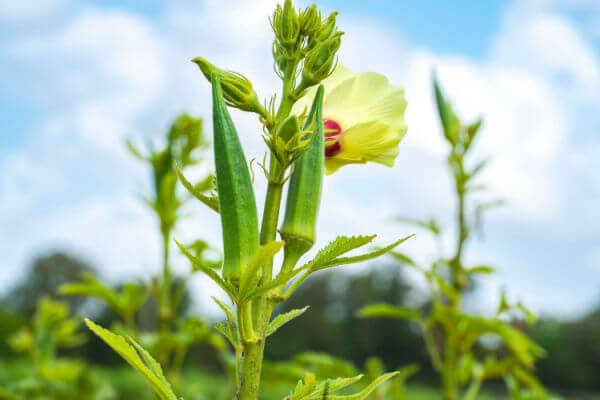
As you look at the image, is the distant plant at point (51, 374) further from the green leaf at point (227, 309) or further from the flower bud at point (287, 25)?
the flower bud at point (287, 25)

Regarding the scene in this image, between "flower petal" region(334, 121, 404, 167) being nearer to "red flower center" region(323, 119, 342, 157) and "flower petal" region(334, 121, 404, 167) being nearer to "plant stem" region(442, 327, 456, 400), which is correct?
"red flower center" region(323, 119, 342, 157)

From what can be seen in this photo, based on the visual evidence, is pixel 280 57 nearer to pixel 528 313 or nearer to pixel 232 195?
pixel 232 195

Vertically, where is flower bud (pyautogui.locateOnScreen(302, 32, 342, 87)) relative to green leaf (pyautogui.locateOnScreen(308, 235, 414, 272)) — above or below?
above

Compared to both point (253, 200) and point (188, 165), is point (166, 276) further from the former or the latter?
point (253, 200)

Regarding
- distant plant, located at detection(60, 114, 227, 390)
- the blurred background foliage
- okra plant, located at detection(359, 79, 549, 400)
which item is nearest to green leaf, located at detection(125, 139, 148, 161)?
distant plant, located at detection(60, 114, 227, 390)

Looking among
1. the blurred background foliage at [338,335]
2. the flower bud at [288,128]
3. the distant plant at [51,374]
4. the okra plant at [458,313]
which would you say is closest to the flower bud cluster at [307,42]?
the flower bud at [288,128]

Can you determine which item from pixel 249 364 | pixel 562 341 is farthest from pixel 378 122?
pixel 562 341
